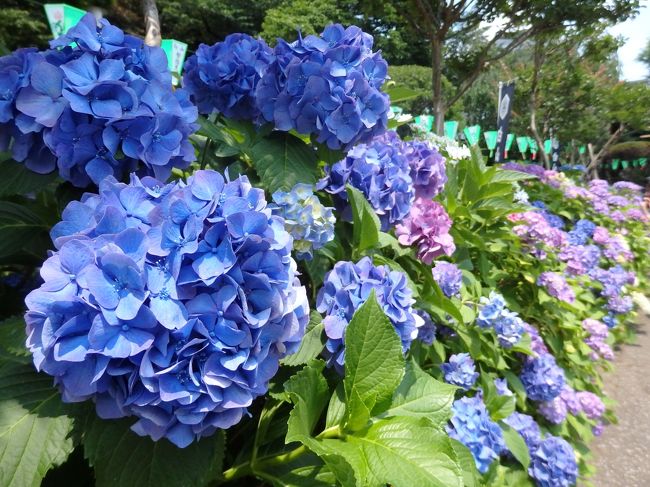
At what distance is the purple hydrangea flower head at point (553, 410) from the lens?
2719 mm

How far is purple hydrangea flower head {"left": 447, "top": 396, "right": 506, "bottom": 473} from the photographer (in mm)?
1776

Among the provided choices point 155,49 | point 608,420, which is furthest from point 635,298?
point 155,49

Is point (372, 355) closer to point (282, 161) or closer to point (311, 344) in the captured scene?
point (311, 344)

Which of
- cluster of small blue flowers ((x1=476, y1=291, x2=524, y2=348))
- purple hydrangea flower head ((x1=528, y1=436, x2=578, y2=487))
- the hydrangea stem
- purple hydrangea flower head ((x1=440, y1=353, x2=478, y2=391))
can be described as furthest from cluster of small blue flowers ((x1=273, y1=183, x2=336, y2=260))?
purple hydrangea flower head ((x1=528, y1=436, x2=578, y2=487))

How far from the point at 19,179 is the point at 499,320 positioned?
1.91m

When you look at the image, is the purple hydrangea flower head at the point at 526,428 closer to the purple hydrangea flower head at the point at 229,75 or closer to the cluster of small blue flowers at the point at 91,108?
the purple hydrangea flower head at the point at 229,75

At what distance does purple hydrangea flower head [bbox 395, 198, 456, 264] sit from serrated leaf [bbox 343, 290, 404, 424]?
2.40ft

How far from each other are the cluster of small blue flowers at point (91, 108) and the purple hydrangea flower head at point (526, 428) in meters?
2.04

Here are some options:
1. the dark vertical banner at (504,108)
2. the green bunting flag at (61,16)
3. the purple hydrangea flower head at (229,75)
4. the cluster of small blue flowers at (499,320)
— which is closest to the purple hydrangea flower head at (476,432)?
the cluster of small blue flowers at (499,320)

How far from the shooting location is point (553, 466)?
230 centimetres

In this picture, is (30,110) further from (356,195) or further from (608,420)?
(608,420)

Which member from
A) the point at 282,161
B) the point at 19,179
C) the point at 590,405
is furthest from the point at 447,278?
the point at 590,405

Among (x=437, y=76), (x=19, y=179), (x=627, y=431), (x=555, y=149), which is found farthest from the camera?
Answer: (x=555, y=149)

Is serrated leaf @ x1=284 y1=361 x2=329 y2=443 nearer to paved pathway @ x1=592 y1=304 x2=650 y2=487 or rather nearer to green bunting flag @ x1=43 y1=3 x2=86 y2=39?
paved pathway @ x1=592 y1=304 x2=650 y2=487
